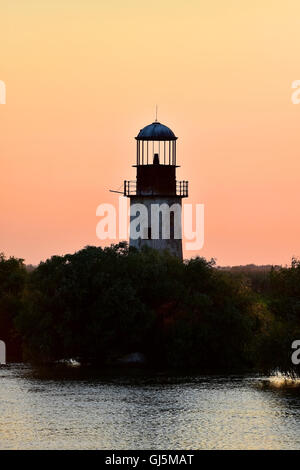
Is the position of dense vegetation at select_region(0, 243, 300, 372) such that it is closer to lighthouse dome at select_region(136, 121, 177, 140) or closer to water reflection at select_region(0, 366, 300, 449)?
water reflection at select_region(0, 366, 300, 449)

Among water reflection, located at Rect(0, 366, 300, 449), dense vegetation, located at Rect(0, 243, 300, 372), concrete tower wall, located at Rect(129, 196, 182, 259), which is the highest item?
concrete tower wall, located at Rect(129, 196, 182, 259)

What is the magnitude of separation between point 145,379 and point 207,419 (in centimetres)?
1778

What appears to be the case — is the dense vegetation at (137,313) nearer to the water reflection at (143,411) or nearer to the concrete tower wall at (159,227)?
the water reflection at (143,411)

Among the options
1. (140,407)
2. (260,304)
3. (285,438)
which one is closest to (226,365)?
(260,304)

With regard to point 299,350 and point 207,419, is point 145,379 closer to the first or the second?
point 299,350

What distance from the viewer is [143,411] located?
3127 inches

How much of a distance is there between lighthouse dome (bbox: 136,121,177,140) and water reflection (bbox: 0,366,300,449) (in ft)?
88.2

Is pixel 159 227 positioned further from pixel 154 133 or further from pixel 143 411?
pixel 143 411

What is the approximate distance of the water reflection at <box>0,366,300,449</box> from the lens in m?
69.2

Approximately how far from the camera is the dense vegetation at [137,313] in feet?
334

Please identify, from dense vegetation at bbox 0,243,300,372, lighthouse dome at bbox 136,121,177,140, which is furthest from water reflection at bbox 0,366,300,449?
lighthouse dome at bbox 136,121,177,140

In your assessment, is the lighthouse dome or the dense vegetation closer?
the dense vegetation

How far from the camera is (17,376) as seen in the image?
97.0 metres

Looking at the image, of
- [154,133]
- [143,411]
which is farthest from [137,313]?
[143,411]
